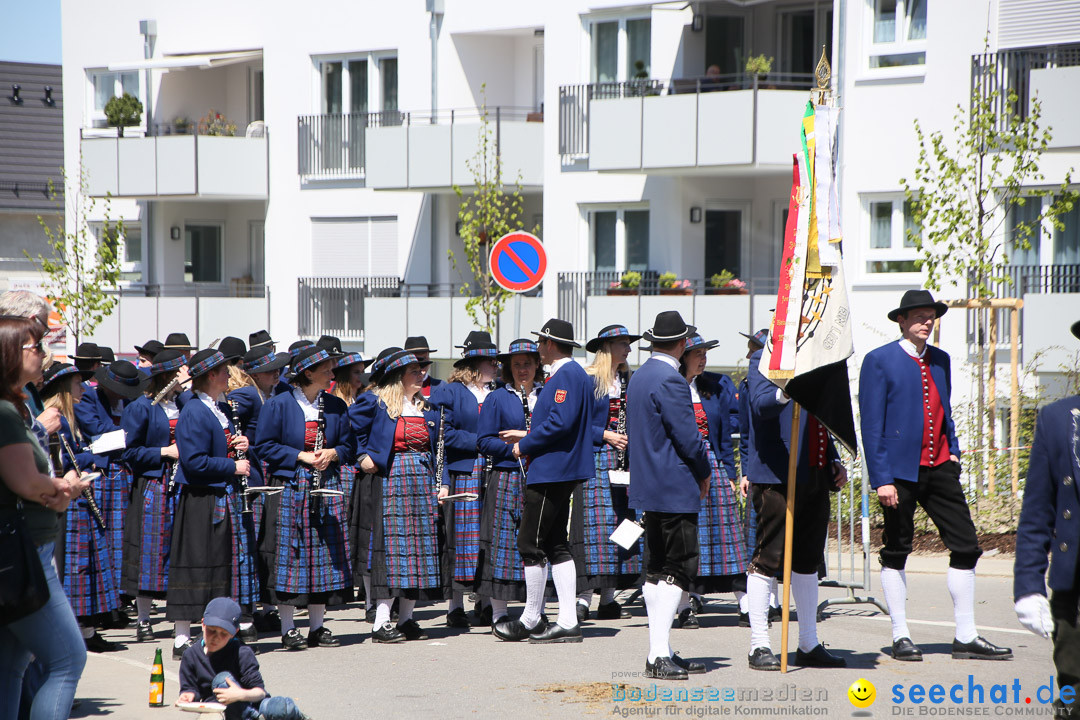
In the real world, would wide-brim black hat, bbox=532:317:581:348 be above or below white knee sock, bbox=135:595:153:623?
above

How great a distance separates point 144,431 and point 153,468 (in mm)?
312

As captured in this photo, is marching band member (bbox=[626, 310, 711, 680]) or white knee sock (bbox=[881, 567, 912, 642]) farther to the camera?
white knee sock (bbox=[881, 567, 912, 642])

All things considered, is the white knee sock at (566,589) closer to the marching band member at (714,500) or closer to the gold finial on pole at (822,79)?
the marching band member at (714,500)

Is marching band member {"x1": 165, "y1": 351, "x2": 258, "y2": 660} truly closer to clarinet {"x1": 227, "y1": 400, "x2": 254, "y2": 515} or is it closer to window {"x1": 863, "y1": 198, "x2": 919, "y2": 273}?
clarinet {"x1": 227, "y1": 400, "x2": 254, "y2": 515}

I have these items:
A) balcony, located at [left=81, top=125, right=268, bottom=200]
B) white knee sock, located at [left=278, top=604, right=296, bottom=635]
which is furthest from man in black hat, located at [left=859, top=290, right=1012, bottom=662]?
balcony, located at [left=81, top=125, right=268, bottom=200]

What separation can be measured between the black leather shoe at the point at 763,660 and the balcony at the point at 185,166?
23.8m

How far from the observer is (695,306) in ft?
73.8

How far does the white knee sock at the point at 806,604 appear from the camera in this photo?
8.13 metres

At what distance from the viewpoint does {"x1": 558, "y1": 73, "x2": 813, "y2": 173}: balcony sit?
72.4 feet

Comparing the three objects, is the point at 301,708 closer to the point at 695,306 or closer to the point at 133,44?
the point at 695,306

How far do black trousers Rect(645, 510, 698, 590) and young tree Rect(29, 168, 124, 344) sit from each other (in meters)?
14.8

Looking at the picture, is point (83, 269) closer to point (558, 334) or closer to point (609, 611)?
point (609, 611)

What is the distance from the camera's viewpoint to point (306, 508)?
948 cm

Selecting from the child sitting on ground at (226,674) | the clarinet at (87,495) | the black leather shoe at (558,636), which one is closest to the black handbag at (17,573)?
the child sitting on ground at (226,674)
